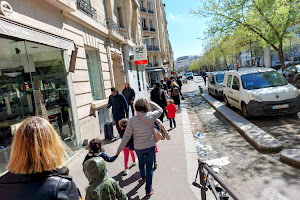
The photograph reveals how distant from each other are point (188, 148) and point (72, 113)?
11.5ft

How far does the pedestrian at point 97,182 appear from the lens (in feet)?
7.04

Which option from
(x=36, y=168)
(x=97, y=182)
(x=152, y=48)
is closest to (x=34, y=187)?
(x=36, y=168)

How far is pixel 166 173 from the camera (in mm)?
4094

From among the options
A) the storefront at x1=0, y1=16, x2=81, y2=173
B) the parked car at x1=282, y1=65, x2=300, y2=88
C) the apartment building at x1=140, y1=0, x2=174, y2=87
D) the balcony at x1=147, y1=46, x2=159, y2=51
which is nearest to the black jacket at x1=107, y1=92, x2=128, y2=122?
the storefront at x1=0, y1=16, x2=81, y2=173

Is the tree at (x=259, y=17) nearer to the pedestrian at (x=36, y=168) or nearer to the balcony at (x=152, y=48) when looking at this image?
the pedestrian at (x=36, y=168)

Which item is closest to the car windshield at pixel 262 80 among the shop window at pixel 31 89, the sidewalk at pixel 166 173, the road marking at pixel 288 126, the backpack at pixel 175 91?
the road marking at pixel 288 126

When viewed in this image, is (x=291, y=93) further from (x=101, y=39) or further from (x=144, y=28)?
(x=144, y=28)

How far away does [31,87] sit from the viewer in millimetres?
4824

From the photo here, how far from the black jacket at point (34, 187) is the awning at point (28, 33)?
3080 millimetres

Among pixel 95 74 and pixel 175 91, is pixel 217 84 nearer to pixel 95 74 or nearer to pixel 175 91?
pixel 175 91

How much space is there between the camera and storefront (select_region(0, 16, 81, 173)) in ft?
13.4

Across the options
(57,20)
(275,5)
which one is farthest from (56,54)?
(275,5)

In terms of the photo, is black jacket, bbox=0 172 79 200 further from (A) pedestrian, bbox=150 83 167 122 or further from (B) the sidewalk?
(A) pedestrian, bbox=150 83 167 122

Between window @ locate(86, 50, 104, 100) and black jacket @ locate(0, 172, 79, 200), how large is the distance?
7036mm
